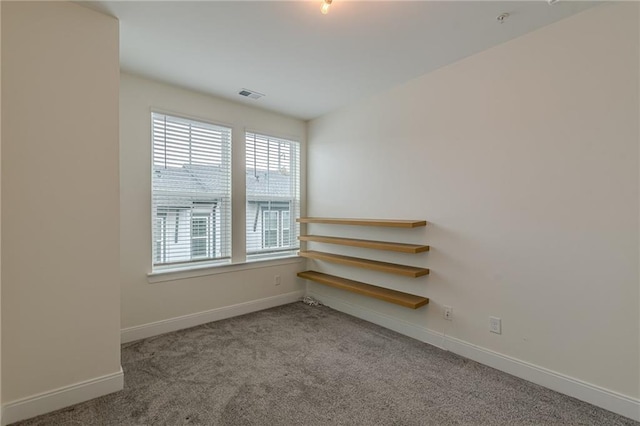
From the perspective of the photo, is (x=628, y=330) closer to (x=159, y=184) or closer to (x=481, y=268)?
(x=481, y=268)

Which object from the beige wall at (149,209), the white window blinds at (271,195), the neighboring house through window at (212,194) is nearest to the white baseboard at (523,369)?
the white window blinds at (271,195)

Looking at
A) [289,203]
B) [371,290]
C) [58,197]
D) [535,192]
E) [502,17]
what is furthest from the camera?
[289,203]

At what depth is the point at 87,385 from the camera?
193 centimetres

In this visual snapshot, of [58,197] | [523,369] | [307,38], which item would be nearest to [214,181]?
[58,197]

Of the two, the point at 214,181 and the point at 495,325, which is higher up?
the point at 214,181

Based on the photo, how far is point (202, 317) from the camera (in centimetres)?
322

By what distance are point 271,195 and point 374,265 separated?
167 centimetres

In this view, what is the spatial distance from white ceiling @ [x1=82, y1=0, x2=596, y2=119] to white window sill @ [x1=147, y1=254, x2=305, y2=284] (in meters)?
1.93

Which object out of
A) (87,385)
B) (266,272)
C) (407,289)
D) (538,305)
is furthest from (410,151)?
(87,385)

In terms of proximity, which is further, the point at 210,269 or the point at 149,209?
the point at 210,269

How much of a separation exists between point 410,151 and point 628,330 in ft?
6.58

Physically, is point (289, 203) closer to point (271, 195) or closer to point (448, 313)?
point (271, 195)

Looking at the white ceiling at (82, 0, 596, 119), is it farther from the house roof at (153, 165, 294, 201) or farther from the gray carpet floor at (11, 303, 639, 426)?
the gray carpet floor at (11, 303, 639, 426)

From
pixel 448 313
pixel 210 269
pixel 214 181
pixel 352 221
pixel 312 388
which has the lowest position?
pixel 312 388
